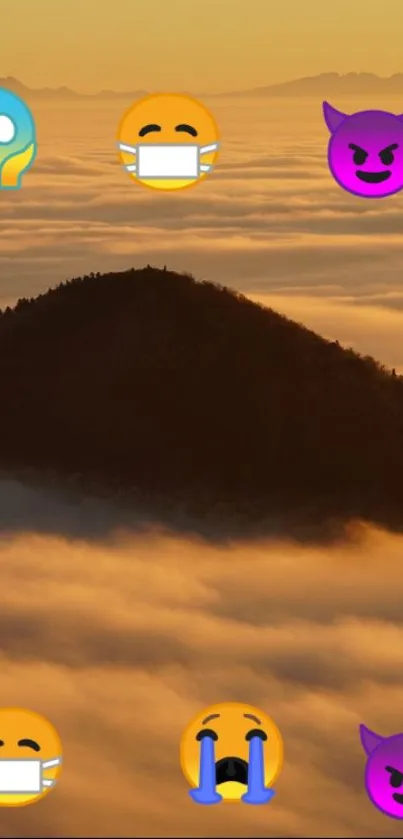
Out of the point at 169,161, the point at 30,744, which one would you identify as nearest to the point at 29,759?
the point at 30,744

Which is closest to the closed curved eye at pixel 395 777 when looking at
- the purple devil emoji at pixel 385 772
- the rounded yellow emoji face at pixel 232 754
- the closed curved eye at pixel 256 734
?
the purple devil emoji at pixel 385 772

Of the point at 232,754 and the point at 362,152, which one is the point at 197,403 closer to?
the point at 362,152

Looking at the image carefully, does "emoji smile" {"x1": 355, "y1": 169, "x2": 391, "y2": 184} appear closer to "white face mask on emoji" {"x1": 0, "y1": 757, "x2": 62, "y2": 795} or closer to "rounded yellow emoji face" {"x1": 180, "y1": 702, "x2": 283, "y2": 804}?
"rounded yellow emoji face" {"x1": 180, "y1": 702, "x2": 283, "y2": 804}

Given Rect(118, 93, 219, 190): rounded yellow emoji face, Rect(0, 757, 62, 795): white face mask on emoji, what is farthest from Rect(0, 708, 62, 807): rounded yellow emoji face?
Rect(118, 93, 219, 190): rounded yellow emoji face

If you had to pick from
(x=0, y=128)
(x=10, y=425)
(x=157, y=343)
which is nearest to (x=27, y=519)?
(x=10, y=425)

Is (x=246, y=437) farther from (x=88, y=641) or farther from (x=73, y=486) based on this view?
(x=88, y=641)
